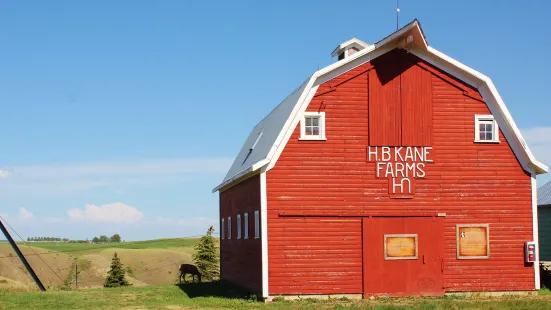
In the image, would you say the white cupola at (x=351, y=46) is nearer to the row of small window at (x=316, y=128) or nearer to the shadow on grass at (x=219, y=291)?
the row of small window at (x=316, y=128)

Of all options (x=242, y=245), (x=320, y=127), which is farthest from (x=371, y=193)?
(x=242, y=245)

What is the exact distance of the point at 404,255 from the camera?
25.3m

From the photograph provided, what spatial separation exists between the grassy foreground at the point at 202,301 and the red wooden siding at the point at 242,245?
71cm

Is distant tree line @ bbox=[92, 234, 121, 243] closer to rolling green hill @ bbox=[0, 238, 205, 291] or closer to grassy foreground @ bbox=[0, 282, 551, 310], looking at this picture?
rolling green hill @ bbox=[0, 238, 205, 291]

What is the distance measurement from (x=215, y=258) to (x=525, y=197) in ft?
124

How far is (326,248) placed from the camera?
24.8 meters

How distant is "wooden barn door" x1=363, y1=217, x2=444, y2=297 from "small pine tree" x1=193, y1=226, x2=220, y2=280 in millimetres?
35650

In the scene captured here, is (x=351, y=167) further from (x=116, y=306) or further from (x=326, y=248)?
(x=116, y=306)

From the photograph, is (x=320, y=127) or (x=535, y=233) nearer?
(x=320, y=127)

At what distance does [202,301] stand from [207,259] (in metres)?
35.6

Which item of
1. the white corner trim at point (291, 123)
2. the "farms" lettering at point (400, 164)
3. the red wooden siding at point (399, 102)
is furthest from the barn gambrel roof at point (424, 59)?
the "farms" lettering at point (400, 164)

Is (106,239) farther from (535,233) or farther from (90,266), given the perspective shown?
(535,233)

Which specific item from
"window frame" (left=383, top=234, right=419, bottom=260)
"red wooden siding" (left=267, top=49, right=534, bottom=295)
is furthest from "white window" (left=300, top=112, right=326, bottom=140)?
"window frame" (left=383, top=234, right=419, bottom=260)

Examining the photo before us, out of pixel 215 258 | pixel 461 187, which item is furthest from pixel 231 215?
pixel 215 258
